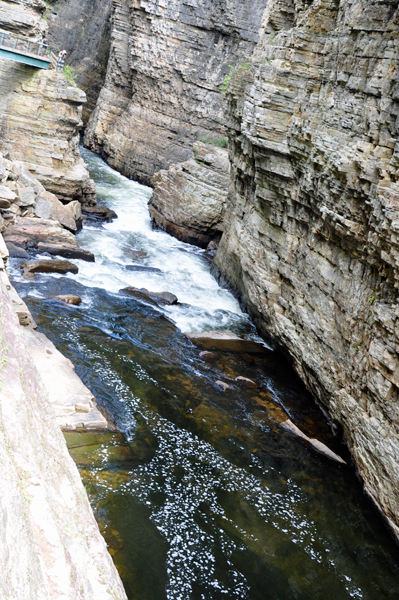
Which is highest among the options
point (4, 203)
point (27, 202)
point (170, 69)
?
point (170, 69)

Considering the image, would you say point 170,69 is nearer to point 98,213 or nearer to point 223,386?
Answer: point 98,213

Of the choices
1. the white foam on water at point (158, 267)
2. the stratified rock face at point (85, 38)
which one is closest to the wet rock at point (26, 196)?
the white foam on water at point (158, 267)

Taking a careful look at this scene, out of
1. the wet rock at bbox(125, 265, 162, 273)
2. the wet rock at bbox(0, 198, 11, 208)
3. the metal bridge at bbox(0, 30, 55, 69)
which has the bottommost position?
the wet rock at bbox(125, 265, 162, 273)

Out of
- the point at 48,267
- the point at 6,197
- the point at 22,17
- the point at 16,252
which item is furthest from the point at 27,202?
the point at 22,17

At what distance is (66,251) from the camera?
15.8 metres

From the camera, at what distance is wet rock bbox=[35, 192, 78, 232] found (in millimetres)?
16884

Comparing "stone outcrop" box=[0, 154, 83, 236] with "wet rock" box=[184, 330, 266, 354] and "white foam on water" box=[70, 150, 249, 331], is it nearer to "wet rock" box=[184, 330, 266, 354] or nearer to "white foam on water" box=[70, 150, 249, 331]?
"white foam on water" box=[70, 150, 249, 331]

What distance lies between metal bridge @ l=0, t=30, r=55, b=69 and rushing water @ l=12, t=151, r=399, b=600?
9389mm

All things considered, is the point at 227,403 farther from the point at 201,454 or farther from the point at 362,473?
the point at 362,473

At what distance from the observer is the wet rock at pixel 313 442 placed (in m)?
8.97

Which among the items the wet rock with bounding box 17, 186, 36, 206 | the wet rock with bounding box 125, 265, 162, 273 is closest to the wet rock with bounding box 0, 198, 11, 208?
the wet rock with bounding box 17, 186, 36, 206

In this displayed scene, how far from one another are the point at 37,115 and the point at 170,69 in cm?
1155

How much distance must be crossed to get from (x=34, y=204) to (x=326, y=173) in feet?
37.1

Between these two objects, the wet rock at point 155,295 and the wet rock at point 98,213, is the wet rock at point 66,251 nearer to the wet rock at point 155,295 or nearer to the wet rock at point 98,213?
the wet rock at point 155,295
